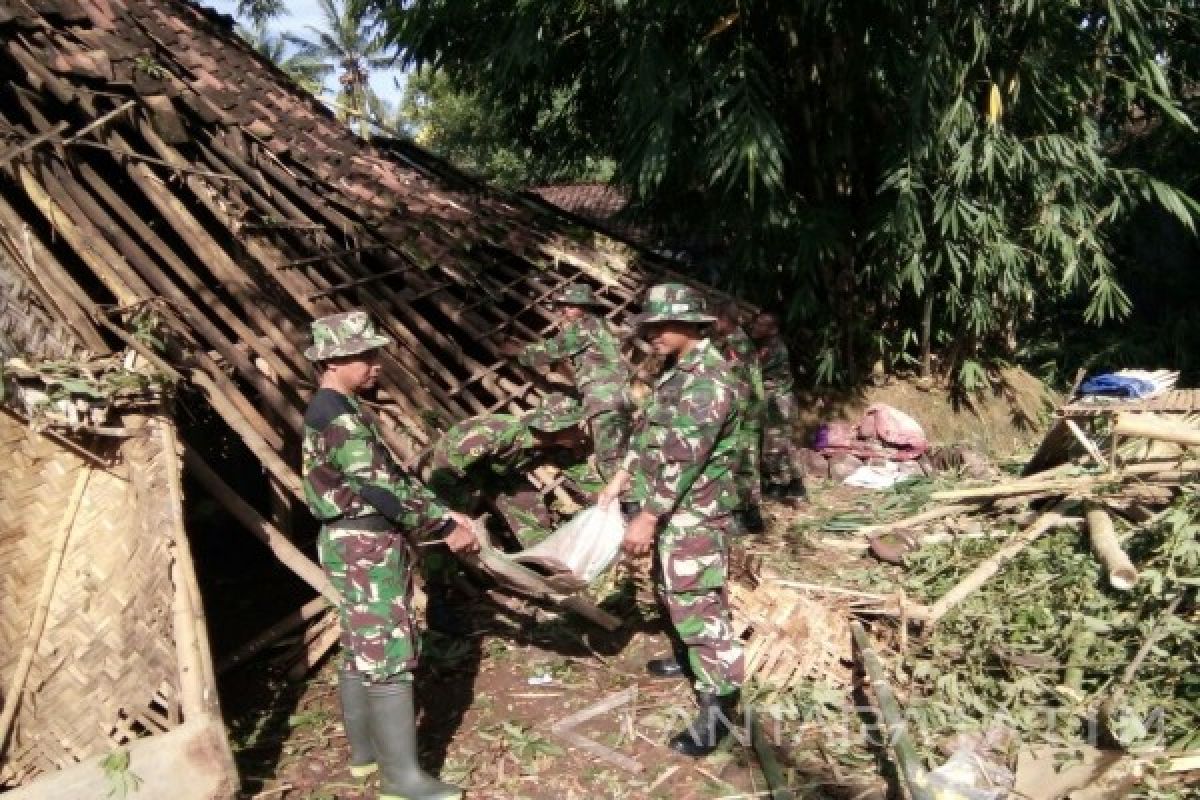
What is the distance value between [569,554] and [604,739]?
810mm

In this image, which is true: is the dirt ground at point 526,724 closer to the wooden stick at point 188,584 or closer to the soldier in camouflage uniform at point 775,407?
the wooden stick at point 188,584

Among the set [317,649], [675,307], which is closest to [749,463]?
[675,307]

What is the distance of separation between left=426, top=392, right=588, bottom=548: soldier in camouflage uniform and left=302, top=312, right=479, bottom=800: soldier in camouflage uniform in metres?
1.36

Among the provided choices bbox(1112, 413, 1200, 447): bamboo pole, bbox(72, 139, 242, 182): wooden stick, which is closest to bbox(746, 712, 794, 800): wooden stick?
bbox(1112, 413, 1200, 447): bamboo pole

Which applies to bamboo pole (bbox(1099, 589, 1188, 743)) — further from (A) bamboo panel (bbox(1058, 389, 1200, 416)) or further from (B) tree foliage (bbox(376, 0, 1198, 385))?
(B) tree foliage (bbox(376, 0, 1198, 385))

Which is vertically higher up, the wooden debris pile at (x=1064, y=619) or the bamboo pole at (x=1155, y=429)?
the bamboo pole at (x=1155, y=429)

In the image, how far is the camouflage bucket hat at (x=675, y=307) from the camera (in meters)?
3.41

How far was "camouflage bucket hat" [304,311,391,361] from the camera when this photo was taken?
9.75 feet

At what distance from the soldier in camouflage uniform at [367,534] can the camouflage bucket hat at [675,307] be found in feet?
3.47

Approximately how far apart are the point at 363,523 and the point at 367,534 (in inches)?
1.6

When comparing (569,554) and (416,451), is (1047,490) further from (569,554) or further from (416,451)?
(416,451)

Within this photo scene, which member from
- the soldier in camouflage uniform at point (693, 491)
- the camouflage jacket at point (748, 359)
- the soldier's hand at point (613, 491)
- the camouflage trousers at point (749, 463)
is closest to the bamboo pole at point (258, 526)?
the soldier's hand at point (613, 491)

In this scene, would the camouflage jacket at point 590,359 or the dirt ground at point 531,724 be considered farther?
the camouflage jacket at point 590,359

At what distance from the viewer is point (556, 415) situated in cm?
495
